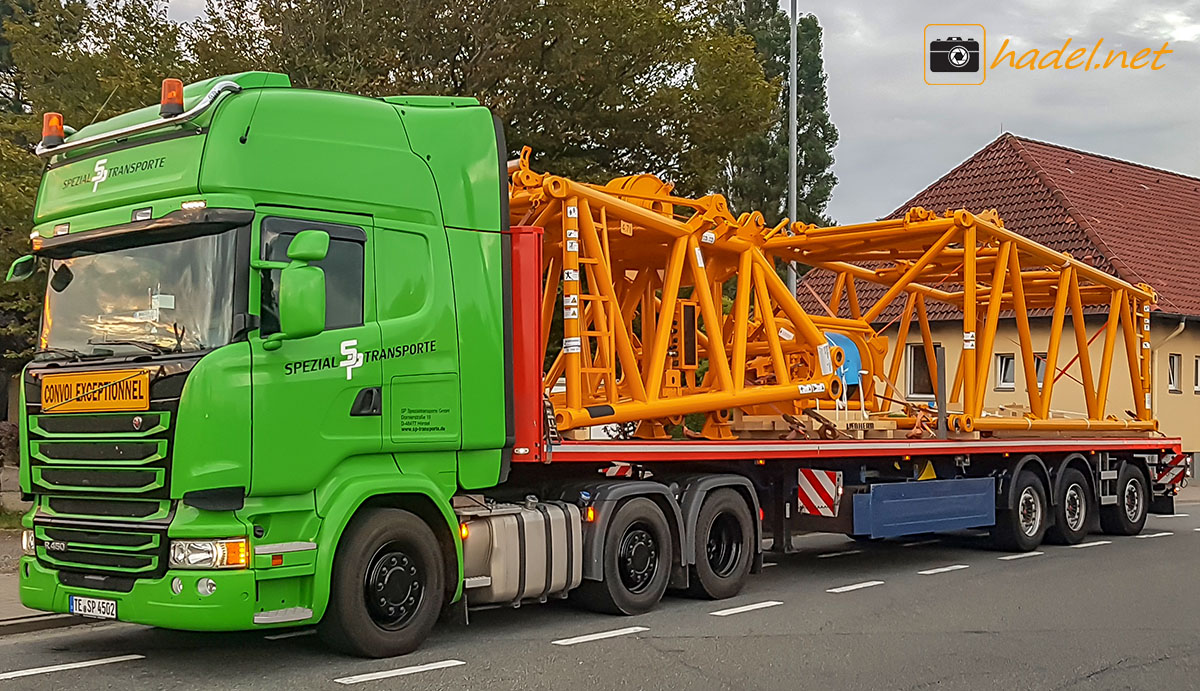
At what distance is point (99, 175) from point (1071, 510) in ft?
40.6

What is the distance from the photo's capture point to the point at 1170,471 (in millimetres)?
18922

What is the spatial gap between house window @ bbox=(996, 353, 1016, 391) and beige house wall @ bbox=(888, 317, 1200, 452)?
0.08 metres

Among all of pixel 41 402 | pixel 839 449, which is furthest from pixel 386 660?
pixel 839 449

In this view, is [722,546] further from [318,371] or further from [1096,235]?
[1096,235]

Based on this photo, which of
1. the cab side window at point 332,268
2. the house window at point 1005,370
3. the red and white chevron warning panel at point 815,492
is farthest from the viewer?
the house window at point 1005,370

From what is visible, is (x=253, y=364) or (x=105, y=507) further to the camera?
(x=105, y=507)

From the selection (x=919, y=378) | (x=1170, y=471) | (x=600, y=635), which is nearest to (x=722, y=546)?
(x=600, y=635)

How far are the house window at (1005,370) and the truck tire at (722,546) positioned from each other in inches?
661

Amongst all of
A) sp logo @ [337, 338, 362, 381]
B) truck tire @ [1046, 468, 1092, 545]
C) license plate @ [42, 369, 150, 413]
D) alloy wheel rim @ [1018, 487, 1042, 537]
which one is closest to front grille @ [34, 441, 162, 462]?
license plate @ [42, 369, 150, 413]

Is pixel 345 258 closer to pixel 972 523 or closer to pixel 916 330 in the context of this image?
pixel 972 523

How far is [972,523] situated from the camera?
48.9 feet

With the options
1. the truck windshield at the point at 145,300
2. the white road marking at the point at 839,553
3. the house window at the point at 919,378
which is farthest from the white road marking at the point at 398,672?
the house window at the point at 919,378

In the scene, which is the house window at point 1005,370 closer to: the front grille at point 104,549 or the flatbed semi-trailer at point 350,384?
the flatbed semi-trailer at point 350,384

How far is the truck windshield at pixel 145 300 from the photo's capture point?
8.04 metres
